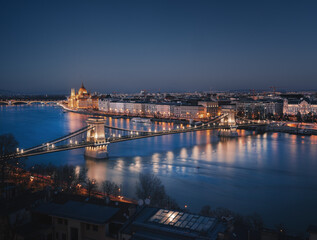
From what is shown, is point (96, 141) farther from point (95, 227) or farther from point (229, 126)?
point (229, 126)

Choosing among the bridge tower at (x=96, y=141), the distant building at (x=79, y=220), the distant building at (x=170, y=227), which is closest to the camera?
the distant building at (x=170, y=227)

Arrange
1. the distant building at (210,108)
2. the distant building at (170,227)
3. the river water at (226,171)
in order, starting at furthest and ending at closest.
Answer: the distant building at (210,108)
the river water at (226,171)
the distant building at (170,227)

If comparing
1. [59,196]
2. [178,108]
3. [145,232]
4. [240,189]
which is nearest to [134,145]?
[240,189]

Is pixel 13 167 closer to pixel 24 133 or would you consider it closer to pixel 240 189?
pixel 240 189

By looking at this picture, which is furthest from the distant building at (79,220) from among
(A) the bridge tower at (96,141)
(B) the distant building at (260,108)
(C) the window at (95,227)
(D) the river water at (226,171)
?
(B) the distant building at (260,108)

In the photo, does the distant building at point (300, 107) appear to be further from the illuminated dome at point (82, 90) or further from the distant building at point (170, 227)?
the illuminated dome at point (82, 90)

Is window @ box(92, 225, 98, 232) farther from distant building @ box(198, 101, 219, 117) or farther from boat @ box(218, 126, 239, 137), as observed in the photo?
distant building @ box(198, 101, 219, 117)
